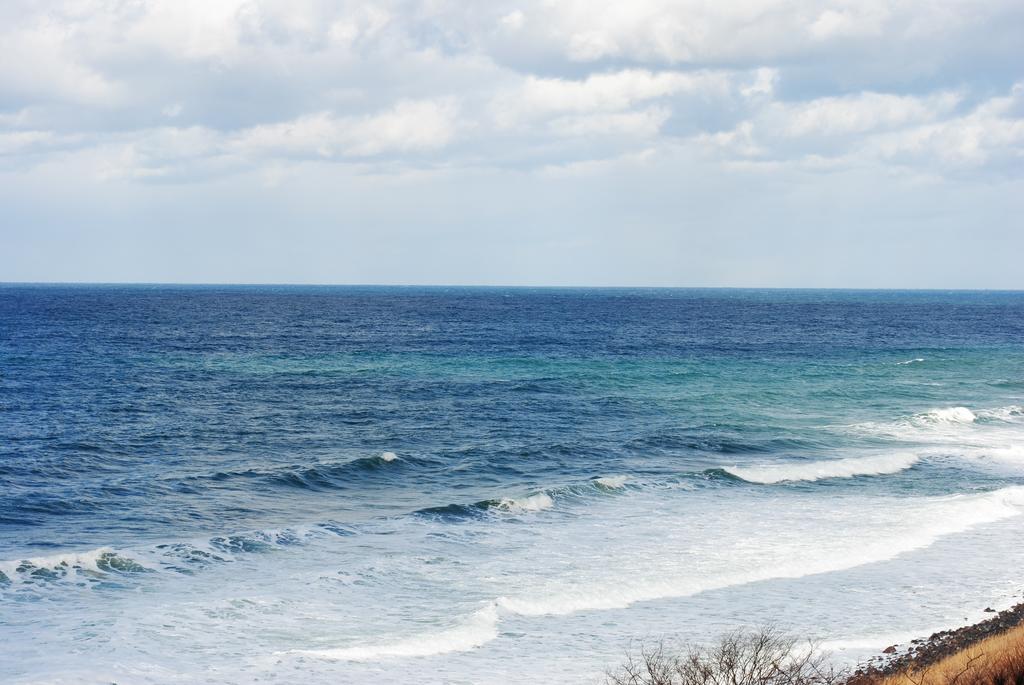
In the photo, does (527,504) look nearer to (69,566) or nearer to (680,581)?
(680,581)

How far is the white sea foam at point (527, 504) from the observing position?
28.4 m

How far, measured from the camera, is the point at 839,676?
52.5ft

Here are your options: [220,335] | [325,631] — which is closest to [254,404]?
[325,631]

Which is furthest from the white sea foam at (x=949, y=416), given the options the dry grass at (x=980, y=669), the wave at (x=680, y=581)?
the dry grass at (x=980, y=669)

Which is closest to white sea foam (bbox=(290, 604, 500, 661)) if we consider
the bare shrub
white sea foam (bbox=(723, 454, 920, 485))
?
the bare shrub

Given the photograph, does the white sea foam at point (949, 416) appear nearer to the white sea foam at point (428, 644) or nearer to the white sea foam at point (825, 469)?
the white sea foam at point (825, 469)

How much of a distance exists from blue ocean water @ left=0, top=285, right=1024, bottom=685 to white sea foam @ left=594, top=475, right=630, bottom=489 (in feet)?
0.44

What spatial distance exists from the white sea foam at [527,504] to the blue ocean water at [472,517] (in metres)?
0.12

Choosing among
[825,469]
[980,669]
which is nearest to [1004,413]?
[825,469]

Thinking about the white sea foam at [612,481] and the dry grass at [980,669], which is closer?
the dry grass at [980,669]

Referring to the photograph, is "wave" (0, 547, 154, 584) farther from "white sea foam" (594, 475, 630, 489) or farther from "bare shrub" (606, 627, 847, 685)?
"white sea foam" (594, 475, 630, 489)

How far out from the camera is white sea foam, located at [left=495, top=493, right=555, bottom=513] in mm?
28391

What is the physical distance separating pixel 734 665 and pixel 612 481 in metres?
18.8

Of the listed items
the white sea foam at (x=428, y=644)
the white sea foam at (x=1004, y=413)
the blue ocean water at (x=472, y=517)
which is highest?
the white sea foam at (x=1004, y=413)
